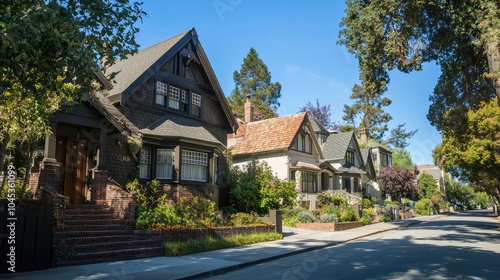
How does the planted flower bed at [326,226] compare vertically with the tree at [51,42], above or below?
below

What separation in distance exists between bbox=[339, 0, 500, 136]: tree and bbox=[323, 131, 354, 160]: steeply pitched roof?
19.4 meters

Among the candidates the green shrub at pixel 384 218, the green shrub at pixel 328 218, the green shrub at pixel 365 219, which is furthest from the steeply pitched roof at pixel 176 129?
the green shrub at pixel 384 218

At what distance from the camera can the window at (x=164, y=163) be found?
57.5 feet

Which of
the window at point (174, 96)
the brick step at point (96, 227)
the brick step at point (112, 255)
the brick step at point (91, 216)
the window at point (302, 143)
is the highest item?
the window at point (174, 96)

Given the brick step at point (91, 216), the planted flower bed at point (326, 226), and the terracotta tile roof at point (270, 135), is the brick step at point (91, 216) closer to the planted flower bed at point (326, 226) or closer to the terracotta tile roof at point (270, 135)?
the planted flower bed at point (326, 226)

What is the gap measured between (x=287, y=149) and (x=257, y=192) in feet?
23.4

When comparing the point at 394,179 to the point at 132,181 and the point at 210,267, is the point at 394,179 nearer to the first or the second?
the point at 132,181

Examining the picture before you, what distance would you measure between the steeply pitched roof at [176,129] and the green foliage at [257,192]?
3940 millimetres

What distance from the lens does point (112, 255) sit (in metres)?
11.1

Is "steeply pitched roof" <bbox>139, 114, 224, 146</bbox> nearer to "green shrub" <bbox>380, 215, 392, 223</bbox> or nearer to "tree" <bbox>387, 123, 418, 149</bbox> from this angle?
"green shrub" <bbox>380, 215, 392, 223</bbox>

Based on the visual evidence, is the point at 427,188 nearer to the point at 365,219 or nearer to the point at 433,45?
the point at 365,219

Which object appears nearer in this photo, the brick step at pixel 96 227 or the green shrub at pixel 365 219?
the brick step at pixel 96 227

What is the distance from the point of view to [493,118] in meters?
21.2

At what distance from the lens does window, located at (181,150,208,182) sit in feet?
58.2
